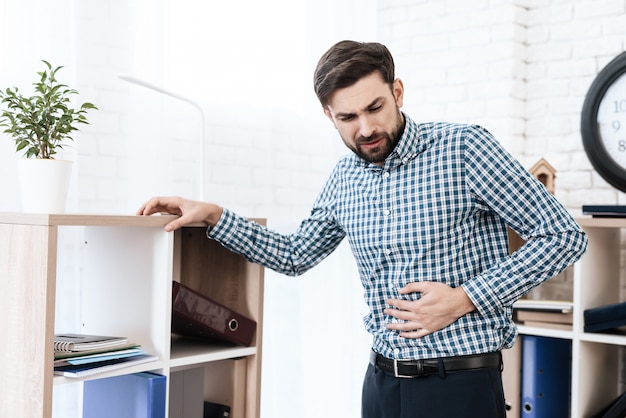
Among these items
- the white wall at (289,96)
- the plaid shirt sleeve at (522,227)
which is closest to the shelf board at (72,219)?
the white wall at (289,96)

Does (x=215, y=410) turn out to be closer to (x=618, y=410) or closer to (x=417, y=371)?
(x=417, y=371)

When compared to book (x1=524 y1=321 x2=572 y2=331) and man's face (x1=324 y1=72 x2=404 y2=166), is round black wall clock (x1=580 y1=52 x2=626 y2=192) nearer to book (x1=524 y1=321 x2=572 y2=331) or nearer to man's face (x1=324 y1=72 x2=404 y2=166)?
book (x1=524 y1=321 x2=572 y2=331)

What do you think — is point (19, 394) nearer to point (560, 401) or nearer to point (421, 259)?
point (421, 259)

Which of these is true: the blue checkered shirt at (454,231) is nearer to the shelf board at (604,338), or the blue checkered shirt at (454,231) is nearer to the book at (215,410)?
the book at (215,410)

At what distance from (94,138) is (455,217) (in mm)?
1095

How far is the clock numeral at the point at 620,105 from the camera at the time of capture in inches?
115

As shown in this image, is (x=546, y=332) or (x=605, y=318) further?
(x=546, y=332)

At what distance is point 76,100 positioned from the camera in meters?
2.24

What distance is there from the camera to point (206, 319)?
2027 mm

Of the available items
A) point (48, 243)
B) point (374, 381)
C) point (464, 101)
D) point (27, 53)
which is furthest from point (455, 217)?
point (464, 101)

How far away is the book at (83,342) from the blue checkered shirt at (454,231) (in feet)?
1.22

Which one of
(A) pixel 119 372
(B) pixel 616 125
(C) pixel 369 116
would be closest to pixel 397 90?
(C) pixel 369 116

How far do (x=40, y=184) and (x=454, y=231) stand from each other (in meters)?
0.96

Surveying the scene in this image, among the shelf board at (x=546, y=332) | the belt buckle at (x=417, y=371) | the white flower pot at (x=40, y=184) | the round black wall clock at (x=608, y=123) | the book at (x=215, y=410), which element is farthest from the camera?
the round black wall clock at (x=608, y=123)
